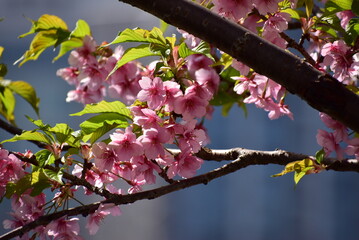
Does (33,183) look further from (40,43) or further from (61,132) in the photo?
(40,43)

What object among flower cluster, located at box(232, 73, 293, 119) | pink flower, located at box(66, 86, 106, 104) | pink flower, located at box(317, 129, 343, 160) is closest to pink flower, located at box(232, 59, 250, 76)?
flower cluster, located at box(232, 73, 293, 119)

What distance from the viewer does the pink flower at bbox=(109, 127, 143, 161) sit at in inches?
33.1

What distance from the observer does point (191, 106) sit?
2.70 feet

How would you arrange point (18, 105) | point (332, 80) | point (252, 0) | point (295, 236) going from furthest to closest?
point (18, 105) → point (295, 236) → point (252, 0) → point (332, 80)

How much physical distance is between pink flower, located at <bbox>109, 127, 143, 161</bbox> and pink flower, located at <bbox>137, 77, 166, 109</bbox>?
0.05 meters

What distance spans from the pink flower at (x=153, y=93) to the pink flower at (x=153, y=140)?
36mm

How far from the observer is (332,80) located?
0.61 metres

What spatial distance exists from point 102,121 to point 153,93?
0.38ft

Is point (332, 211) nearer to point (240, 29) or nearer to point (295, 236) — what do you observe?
point (295, 236)

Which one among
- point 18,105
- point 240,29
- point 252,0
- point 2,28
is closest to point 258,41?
point 240,29

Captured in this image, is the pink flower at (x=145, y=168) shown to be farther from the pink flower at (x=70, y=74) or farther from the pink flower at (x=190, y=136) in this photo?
the pink flower at (x=70, y=74)

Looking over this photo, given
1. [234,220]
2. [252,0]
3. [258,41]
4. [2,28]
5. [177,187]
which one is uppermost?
[2,28]

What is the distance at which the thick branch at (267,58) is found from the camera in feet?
1.98

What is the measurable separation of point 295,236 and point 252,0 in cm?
470
